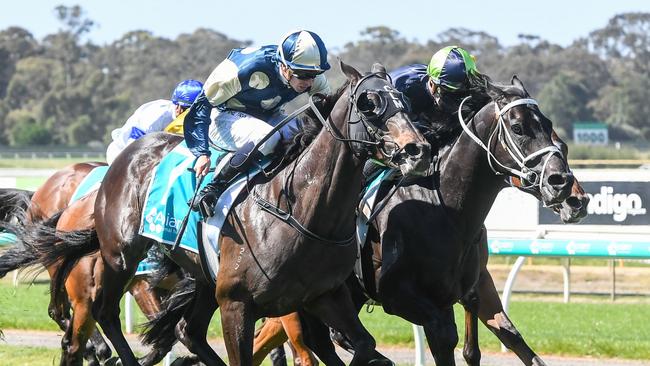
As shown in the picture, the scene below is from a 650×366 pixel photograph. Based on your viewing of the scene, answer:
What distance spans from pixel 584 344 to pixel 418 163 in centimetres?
462

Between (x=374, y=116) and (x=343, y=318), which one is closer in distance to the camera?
(x=374, y=116)

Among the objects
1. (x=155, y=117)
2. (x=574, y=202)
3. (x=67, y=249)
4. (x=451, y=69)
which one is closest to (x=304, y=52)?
(x=451, y=69)

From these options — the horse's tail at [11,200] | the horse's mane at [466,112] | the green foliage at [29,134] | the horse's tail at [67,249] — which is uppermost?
the horse's mane at [466,112]

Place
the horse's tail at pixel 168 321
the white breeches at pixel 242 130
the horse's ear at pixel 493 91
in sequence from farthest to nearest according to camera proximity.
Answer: the horse's tail at pixel 168 321, the horse's ear at pixel 493 91, the white breeches at pixel 242 130

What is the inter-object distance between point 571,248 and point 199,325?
11.8ft

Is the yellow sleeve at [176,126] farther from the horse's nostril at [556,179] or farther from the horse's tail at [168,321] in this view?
the horse's nostril at [556,179]

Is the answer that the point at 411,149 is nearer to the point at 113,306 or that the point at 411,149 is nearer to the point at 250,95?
the point at 250,95

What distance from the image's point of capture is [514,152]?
5.71 metres

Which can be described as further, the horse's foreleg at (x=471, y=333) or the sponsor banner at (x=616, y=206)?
the sponsor banner at (x=616, y=206)

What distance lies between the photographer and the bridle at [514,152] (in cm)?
559

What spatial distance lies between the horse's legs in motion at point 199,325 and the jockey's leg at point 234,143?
71 cm

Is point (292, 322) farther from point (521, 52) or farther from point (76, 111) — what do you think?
point (521, 52)

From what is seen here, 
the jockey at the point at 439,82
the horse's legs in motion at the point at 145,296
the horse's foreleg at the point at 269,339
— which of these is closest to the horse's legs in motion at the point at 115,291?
the horse's foreleg at the point at 269,339

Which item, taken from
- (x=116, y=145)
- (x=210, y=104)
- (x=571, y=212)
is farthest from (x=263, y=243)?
(x=116, y=145)
